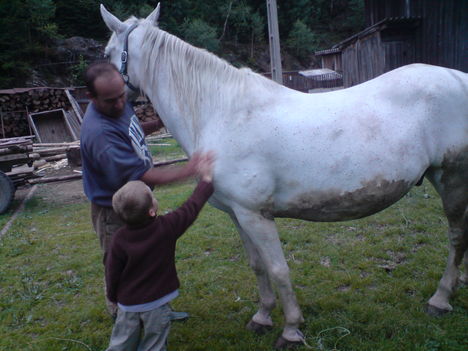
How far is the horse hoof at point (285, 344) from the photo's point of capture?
2.35 metres

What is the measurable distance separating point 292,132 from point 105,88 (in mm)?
1083

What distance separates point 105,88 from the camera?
1995 millimetres

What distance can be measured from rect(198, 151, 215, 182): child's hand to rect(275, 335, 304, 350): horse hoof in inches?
47.1

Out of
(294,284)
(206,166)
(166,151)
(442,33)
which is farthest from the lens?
(166,151)

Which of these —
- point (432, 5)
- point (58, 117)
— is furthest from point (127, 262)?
point (58, 117)

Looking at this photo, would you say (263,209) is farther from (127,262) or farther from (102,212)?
(102,212)

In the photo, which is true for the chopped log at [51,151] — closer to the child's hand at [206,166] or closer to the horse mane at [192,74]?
the horse mane at [192,74]

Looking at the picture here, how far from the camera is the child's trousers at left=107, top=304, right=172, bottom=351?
1.88m

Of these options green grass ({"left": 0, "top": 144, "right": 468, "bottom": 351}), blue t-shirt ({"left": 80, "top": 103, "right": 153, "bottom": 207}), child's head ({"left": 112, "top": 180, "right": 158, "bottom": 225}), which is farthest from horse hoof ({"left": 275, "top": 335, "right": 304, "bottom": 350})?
blue t-shirt ({"left": 80, "top": 103, "right": 153, "bottom": 207})

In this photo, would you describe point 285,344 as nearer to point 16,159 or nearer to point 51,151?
point 16,159

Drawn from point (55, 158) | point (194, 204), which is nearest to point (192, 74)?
point (194, 204)

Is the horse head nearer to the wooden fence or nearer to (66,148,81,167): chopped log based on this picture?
(66,148,81,167): chopped log

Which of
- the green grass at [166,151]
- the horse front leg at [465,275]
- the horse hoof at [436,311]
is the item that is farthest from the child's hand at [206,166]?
the green grass at [166,151]

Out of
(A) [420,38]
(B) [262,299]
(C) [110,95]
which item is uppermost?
(A) [420,38]
